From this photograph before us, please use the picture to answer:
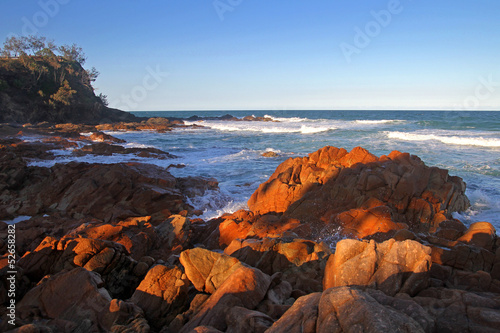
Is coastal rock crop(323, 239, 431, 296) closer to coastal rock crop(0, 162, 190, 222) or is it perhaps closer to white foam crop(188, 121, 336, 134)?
coastal rock crop(0, 162, 190, 222)

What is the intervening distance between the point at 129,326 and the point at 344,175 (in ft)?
26.0

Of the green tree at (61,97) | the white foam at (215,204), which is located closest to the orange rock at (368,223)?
the white foam at (215,204)

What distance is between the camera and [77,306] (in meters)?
4.94

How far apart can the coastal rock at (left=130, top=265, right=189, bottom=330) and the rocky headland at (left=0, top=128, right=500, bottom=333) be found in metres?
0.02

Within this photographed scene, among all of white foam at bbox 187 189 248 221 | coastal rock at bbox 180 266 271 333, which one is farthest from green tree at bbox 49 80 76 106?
coastal rock at bbox 180 266 271 333

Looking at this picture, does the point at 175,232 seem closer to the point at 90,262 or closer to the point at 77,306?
the point at 90,262

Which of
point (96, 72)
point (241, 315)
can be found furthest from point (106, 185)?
point (96, 72)

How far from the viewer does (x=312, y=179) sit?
11.0m

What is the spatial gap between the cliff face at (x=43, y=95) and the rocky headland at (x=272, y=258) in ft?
130

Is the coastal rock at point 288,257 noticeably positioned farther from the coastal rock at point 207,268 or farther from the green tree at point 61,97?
the green tree at point 61,97

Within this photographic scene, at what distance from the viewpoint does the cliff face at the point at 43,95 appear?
145 ft

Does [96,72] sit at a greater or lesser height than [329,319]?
greater

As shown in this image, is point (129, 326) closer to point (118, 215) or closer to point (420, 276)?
point (420, 276)

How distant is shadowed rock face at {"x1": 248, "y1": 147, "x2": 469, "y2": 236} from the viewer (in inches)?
364
